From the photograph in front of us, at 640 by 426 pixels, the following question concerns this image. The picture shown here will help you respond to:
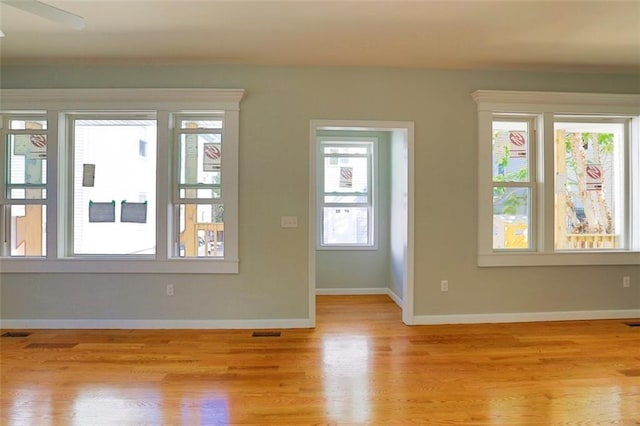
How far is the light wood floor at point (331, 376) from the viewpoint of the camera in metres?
2.12

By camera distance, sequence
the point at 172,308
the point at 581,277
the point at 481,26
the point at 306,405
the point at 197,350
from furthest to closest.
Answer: the point at 581,277, the point at 172,308, the point at 197,350, the point at 481,26, the point at 306,405

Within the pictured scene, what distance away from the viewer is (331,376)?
8.45 feet

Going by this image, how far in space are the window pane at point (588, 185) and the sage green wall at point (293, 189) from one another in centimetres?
51

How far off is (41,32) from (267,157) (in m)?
2.06

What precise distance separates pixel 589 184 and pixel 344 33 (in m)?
3.15

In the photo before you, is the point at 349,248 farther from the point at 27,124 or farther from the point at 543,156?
the point at 27,124

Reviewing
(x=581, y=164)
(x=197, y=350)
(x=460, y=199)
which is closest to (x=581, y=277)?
(x=581, y=164)

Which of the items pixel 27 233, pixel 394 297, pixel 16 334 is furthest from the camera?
pixel 394 297

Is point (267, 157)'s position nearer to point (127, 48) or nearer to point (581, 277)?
point (127, 48)

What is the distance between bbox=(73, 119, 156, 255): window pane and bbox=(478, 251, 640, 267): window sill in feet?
11.5

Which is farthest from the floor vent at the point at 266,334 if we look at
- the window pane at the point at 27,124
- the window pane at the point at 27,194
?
the window pane at the point at 27,124

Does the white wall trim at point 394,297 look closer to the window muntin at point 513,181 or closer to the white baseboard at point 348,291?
the white baseboard at point 348,291

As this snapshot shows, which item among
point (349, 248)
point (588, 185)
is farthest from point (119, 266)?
point (588, 185)

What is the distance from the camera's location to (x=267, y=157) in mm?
3566
